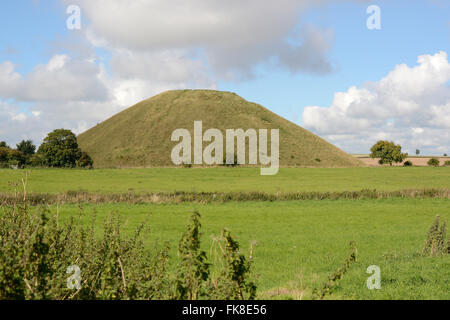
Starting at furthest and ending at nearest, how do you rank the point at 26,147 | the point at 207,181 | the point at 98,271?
the point at 26,147 < the point at 207,181 < the point at 98,271

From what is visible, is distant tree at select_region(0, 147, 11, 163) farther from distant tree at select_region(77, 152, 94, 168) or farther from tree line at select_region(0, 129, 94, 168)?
distant tree at select_region(77, 152, 94, 168)

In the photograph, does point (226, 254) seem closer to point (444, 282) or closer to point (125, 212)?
point (444, 282)

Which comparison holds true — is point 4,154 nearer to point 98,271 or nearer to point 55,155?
point 55,155

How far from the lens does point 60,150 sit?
90812mm

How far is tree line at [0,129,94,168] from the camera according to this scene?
90.2 m

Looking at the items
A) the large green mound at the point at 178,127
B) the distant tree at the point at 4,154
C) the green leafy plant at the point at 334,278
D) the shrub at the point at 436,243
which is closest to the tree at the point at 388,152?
the large green mound at the point at 178,127

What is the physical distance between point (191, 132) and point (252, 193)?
8402 centimetres

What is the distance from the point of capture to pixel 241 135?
125438 mm

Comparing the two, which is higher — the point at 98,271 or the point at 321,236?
the point at 98,271

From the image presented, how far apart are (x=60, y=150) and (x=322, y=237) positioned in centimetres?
8011

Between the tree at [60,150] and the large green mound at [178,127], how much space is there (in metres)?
15.0

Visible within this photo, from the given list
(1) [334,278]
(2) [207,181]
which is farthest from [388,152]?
(1) [334,278]
